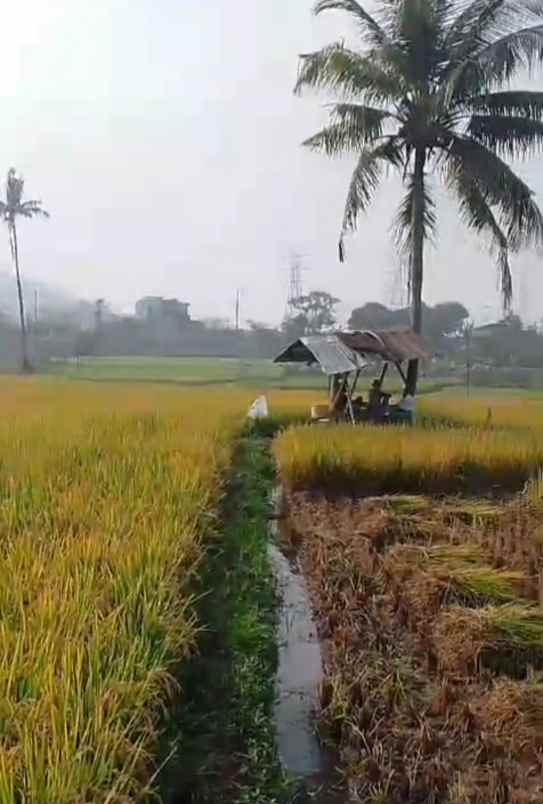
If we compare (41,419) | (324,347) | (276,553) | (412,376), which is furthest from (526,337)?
(276,553)

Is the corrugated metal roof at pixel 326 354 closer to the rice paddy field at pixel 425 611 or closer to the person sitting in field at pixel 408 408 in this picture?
the person sitting in field at pixel 408 408

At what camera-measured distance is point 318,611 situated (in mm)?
4023

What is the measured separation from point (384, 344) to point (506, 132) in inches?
133

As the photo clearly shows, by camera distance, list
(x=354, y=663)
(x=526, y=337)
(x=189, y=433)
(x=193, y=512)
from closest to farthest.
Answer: (x=354, y=663)
(x=193, y=512)
(x=189, y=433)
(x=526, y=337)

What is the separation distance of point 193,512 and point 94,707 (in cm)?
237

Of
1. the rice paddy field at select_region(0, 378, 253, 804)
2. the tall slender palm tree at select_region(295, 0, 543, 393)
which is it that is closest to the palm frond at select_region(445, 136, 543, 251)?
the tall slender palm tree at select_region(295, 0, 543, 393)

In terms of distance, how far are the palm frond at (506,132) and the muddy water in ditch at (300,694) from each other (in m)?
7.89

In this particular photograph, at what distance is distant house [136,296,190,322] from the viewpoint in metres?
44.5

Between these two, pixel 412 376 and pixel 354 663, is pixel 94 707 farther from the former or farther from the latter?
pixel 412 376

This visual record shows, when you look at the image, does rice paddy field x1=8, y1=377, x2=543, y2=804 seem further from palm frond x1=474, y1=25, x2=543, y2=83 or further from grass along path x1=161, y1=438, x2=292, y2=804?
palm frond x1=474, y1=25, x2=543, y2=83

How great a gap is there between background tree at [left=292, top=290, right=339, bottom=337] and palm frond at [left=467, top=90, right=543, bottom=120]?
27169mm

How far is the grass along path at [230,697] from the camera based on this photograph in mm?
2457

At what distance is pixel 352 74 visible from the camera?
10.4m

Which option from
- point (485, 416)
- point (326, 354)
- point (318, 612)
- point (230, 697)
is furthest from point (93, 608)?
point (485, 416)
